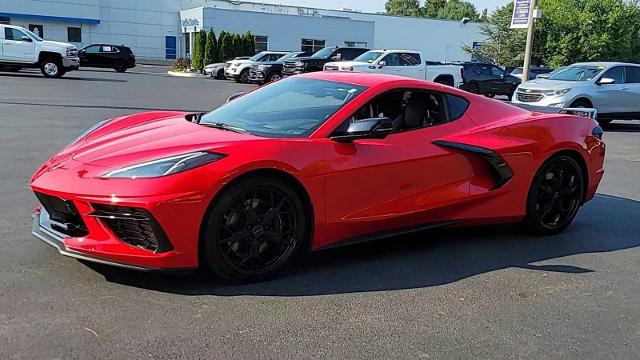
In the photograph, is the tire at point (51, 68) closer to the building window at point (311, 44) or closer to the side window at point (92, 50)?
the side window at point (92, 50)

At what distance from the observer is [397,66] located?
22.7 meters

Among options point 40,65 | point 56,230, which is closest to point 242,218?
point 56,230

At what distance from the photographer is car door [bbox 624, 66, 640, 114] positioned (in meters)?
16.0

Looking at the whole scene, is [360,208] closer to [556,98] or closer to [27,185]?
[27,185]

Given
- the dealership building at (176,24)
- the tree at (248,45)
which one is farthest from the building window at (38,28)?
the tree at (248,45)

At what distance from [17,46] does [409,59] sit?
50.5 ft

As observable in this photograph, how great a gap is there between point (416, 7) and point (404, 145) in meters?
141

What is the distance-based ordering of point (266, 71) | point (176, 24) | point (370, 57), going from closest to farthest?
1. point (370, 57)
2. point (266, 71)
3. point (176, 24)

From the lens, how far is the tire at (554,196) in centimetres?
540

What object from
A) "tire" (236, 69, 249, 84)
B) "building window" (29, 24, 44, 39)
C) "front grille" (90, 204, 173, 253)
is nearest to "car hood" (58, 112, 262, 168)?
"front grille" (90, 204, 173, 253)

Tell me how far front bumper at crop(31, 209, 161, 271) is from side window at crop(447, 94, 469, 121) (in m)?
2.76

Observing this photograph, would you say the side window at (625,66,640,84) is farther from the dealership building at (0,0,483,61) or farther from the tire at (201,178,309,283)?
the dealership building at (0,0,483,61)

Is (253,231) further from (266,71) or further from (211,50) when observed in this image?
(211,50)

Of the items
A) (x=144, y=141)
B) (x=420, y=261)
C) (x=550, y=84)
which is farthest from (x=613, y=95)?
(x=144, y=141)
